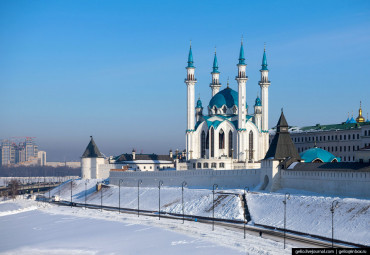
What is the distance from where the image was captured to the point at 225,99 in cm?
11319

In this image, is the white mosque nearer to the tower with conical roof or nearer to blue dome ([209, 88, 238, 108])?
blue dome ([209, 88, 238, 108])

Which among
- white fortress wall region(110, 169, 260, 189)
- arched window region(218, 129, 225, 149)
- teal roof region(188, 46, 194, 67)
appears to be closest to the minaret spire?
arched window region(218, 129, 225, 149)

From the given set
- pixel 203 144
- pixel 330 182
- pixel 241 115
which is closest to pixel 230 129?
pixel 241 115

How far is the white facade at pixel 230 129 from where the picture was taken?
4154 inches

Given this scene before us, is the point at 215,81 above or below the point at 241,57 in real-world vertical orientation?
below

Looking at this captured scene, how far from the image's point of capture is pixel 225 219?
71250 mm

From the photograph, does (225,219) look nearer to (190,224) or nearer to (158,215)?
(190,224)

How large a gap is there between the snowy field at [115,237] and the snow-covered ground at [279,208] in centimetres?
548

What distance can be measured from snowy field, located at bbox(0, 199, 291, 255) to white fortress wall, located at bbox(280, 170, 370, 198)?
14.6 meters

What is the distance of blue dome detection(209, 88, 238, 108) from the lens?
11219 centimetres

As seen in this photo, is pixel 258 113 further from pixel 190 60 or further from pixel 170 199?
pixel 170 199

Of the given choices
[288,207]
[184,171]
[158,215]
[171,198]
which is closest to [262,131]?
[184,171]

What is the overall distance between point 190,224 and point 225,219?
4215mm

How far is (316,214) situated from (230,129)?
1787 inches
